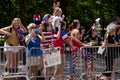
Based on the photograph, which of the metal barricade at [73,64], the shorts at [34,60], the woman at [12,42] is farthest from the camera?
the metal barricade at [73,64]

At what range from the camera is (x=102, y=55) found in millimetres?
12234

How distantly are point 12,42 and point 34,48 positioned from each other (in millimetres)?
1127

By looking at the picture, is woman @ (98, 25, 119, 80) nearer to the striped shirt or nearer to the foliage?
the striped shirt

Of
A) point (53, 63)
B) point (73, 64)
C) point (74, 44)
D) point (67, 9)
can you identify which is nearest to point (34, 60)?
point (53, 63)

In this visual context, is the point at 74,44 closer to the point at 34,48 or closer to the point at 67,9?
the point at 34,48

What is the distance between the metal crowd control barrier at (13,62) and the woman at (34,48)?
0.22m

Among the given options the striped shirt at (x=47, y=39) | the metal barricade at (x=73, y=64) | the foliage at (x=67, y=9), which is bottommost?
the metal barricade at (x=73, y=64)

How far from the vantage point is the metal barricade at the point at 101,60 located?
12.0 meters

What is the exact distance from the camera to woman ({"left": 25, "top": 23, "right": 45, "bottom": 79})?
35.7ft

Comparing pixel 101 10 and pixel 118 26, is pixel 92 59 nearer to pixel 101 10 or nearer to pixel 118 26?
pixel 118 26

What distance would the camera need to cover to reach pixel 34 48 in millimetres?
10891

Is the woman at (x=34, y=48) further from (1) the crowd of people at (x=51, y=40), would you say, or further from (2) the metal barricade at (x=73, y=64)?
(2) the metal barricade at (x=73, y=64)

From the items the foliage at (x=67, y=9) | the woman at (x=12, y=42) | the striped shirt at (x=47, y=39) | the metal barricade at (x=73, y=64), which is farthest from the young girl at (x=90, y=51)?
the foliage at (x=67, y=9)

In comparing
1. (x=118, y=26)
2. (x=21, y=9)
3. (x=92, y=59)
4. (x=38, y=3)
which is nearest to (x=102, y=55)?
(x=92, y=59)
